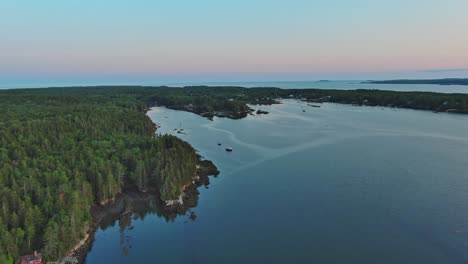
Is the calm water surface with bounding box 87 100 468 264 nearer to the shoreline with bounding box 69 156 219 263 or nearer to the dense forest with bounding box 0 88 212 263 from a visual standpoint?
the shoreline with bounding box 69 156 219 263

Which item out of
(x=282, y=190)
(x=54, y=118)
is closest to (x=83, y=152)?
(x=54, y=118)

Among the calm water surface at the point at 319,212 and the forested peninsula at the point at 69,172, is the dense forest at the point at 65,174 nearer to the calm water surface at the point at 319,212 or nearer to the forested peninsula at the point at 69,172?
the forested peninsula at the point at 69,172

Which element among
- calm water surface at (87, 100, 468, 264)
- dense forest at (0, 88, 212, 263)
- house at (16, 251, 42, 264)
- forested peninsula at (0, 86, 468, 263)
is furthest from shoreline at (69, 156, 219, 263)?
house at (16, 251, 42, 264)

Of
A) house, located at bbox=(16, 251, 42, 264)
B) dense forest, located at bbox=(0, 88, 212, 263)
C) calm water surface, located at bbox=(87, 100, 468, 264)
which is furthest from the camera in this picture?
calm water surface, located at bbox=(87, 100, 468, 264)

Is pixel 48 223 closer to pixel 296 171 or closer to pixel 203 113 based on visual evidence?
pixel 296 171

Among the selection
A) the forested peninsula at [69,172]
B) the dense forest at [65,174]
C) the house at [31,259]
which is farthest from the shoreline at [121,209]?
the house at [31,259]

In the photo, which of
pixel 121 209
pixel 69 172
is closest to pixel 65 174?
pixel 69 172
